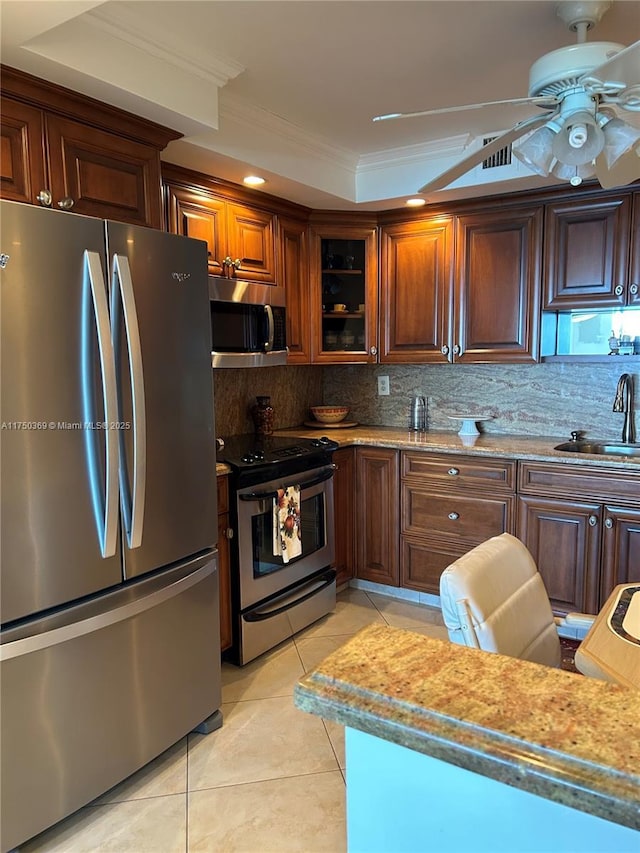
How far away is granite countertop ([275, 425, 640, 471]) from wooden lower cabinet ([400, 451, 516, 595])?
0.20ft

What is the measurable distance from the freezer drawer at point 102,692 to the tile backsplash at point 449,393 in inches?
57.0

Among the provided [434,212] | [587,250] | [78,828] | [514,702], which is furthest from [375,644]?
[434,212]

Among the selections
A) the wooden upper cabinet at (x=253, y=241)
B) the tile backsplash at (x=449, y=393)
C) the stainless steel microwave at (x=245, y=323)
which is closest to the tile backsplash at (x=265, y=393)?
the tile backsplash at (x=449, y=393)

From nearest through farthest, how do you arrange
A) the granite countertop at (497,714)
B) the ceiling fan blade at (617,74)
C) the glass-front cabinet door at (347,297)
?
1. the granite countertop at (497,714)
2. the ceiling fan blade at (617,74)
3. the glass-front cabinet door at (347,297)

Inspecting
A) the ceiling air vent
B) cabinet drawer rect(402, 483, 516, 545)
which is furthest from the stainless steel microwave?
the ceiling air vent

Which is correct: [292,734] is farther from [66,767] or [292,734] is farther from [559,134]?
[559,134]

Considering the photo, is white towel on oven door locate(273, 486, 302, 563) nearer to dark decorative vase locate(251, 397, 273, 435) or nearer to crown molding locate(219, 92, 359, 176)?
dark decorative vase locate(251, 397, 273, 435)

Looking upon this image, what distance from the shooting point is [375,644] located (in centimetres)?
83

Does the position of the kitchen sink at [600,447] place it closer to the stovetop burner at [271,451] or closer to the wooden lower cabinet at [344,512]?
the wooden lower cabinet at [344,512]

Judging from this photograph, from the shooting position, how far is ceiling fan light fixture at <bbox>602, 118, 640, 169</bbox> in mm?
1534

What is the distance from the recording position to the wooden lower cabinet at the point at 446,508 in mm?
3117

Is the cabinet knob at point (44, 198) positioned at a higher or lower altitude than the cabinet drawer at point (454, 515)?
higher

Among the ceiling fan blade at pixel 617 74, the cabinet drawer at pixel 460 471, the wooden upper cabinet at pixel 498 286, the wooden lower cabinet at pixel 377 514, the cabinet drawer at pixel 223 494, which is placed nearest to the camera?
the ceiling fan blade at pixel 617 74

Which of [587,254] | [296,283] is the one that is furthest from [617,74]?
[296,283]
